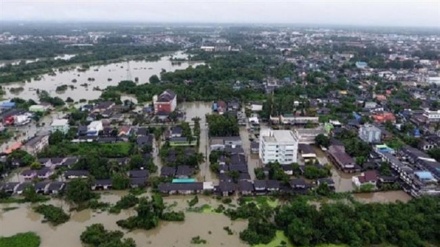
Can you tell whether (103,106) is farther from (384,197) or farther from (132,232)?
(384,197)

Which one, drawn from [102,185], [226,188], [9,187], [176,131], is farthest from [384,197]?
[9,187]

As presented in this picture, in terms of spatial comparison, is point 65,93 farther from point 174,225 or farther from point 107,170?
point 174,225

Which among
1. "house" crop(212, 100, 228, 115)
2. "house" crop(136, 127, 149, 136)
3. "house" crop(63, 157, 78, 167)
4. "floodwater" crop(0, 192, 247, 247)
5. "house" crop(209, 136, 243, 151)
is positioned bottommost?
"floodwater" crop(0, 192, 247, 247)

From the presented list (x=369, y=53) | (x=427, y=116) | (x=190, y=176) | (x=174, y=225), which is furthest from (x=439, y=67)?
(x=174, y=225)

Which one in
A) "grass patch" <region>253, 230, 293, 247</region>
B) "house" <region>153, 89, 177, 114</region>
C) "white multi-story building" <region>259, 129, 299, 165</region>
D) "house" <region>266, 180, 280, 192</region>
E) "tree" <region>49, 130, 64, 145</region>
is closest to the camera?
"grass patch" <region>253, 230, 293, 247</region>

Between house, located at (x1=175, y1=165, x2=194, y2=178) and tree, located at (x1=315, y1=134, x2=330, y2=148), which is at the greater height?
tree, located at (x1=315, y1=134, x2=330, y2=148)

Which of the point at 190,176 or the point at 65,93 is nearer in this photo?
the point at 190,176

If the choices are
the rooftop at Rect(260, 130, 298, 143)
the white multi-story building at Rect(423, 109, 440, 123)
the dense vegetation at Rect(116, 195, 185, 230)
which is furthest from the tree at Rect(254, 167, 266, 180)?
the white multi-story building at Rect(423, 109, 440, 123)

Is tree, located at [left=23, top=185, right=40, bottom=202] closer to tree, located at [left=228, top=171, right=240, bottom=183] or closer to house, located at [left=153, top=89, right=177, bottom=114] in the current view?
tree, located at [left=228, top=171, right=240, bottom=183]
